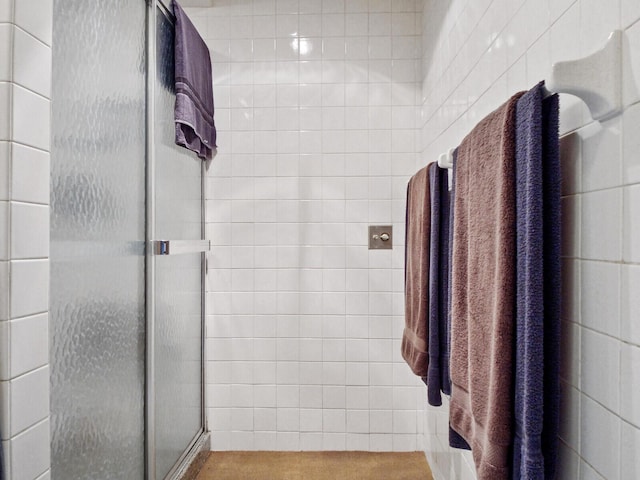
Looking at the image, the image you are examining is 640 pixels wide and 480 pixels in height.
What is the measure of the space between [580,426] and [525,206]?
376 millimetres

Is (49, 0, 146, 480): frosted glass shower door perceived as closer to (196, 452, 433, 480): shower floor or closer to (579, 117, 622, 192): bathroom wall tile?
(196, 452, 433, 480): shower floor

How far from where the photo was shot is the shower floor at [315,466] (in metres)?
1.76

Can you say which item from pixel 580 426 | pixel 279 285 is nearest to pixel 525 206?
pixel 580 426

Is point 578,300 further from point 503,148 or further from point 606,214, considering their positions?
point 503,148

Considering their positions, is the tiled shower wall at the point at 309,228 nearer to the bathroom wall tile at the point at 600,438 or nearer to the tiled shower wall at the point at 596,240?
the tiled shower wall at the point at 596,240

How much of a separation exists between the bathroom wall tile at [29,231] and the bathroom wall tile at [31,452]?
332 millimetres

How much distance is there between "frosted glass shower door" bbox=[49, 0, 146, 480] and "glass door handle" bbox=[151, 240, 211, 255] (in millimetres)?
65

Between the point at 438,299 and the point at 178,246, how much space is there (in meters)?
0.96

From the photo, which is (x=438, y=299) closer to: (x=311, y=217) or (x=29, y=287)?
(x=311, y=217)

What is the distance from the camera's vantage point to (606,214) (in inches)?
25.0

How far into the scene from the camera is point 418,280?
1392 mm

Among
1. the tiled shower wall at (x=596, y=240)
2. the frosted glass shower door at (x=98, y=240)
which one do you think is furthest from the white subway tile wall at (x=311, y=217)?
the tiled shower wall at (x=596, y=240)

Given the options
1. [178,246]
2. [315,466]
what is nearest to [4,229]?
[178,246]

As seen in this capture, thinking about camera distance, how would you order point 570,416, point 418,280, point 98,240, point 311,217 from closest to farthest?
point 570,416
point 98,240
point 418,280
point 311,217
